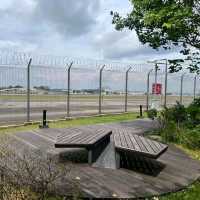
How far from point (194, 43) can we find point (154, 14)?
3.52 m

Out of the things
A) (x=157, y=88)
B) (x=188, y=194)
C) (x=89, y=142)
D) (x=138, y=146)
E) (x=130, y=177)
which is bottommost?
(x=188, y=194)

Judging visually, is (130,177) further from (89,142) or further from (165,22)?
(165,22)

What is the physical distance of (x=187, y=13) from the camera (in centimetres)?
1010

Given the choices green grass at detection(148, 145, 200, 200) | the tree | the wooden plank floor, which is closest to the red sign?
the tree

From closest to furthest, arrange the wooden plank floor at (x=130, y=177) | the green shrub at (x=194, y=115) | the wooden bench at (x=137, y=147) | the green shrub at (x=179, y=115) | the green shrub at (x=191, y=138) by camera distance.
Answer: the wooden plank floor at (x=130, y=177) < the wooden bench at (x=137, y=147) < the green shrub at (x=191, y=138) < the green shrub at (x=194, y=115) < the green shrub at (x=179, y=115)

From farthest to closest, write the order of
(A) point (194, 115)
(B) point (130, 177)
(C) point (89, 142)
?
(A) point (194, 115), (C) point (89, 142), (B) point (130, 177)

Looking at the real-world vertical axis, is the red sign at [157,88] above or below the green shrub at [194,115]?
above

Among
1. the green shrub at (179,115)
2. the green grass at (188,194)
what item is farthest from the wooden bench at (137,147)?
the green shrub at (179,115)

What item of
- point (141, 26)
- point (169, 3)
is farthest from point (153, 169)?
point (141, 26)

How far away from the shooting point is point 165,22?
10.6 m

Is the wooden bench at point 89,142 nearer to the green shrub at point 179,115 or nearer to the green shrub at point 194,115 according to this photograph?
the green shrub at point 194,115

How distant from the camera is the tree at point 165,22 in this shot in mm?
10438

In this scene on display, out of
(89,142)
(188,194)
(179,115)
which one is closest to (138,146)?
(89,142)

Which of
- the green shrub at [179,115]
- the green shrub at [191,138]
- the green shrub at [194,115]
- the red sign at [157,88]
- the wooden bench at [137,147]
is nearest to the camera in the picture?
the wooden bench at [137,147]
